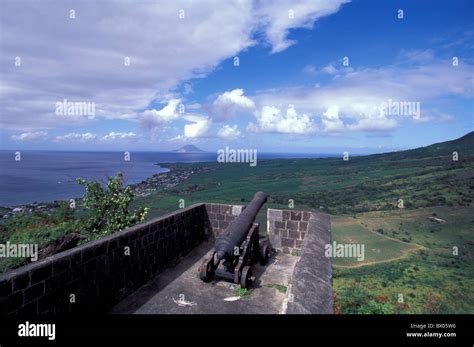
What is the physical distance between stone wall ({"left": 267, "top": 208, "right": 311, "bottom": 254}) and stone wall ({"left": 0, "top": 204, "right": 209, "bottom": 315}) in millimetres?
2070

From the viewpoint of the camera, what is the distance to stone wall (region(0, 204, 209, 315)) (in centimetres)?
318

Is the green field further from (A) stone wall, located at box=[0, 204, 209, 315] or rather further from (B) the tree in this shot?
(A) stone wall, located at box=[0, 204, 209, 315]

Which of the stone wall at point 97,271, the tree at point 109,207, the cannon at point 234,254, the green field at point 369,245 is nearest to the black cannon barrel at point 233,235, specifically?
the cannon at point 234,254

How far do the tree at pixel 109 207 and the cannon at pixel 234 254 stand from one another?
18.1ft

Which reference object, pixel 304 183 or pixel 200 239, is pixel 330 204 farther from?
pixel 200 239

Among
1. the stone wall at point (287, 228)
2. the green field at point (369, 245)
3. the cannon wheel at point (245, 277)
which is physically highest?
the stone wall at point (287, 228)

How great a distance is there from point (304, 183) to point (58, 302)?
395 ft

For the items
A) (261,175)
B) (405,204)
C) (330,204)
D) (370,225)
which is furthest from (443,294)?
(261,175)

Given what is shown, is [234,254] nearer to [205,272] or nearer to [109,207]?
[205,272]

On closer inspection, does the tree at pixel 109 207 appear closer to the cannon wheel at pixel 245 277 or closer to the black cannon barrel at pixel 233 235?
the black cannon barrel at pixel 233 235

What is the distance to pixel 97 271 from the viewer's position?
4.24 m

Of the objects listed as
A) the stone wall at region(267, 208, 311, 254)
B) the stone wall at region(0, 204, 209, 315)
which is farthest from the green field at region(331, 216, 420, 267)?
the stone wall at region(0, 204, 209, 315)

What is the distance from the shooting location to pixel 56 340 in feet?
10.8

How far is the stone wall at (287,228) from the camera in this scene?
7.27 m
